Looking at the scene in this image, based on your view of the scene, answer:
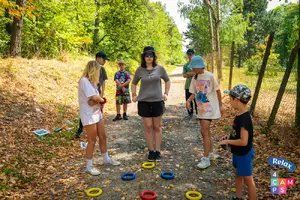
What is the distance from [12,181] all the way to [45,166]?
2.89 feet

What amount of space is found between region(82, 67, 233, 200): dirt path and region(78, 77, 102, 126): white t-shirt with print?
1161mm

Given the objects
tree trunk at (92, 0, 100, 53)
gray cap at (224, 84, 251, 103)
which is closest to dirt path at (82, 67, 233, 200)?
gray cap at (224, 84, 251, 103)

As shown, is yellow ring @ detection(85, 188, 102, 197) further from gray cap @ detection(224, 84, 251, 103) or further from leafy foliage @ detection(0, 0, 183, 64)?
leafy foliage @ detection(0, 0, 183, 64)

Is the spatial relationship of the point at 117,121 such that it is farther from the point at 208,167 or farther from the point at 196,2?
the point at 196,2

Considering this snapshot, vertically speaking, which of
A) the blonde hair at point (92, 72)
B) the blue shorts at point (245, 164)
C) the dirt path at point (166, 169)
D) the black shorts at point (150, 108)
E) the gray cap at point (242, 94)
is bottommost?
the dirt path at point (166, 169)

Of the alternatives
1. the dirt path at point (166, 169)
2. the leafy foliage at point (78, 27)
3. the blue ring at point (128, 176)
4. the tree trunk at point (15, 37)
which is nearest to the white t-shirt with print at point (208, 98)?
the dirt path at point (166, 169)

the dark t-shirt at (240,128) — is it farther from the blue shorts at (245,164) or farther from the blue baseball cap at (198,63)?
the blue baseball cap at (198,63)

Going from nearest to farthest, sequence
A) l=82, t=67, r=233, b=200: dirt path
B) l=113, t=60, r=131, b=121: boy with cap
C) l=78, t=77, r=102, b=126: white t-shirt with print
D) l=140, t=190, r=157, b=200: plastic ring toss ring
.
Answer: l=140, t=190, r=157, b=200: plastic ring toss ring
l=82, t=67, r=233, b=200: dirt path
l=78, t=77, r=102, b=126: white t-shirt with print
l=113, t=60, r=131, b=121: boy with cap

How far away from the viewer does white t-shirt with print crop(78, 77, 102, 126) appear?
4.44 metres

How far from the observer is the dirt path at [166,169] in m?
4.21

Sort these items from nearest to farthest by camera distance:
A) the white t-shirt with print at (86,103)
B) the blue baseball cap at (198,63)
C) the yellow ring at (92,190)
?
the yellow ring at (92,190)
the white t-shirt with print at (86,103)
the blue baseball cap at (198,63)

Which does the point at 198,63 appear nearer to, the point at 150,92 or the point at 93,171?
the point at 150,92

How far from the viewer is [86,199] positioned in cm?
402

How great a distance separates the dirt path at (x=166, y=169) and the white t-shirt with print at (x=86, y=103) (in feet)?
3.81
